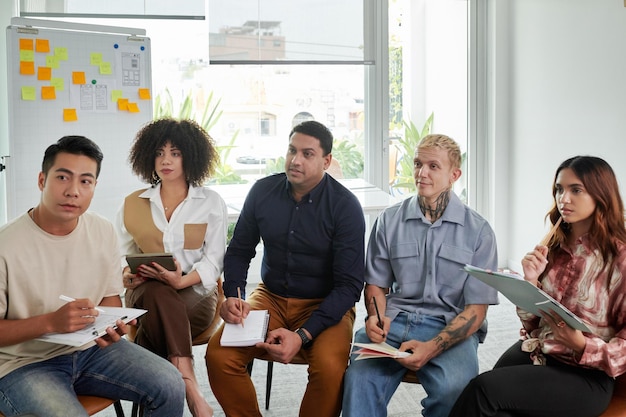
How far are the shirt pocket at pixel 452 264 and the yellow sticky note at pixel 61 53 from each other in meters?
2.49

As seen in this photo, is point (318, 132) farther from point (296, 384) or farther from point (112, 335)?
point (296, 384)

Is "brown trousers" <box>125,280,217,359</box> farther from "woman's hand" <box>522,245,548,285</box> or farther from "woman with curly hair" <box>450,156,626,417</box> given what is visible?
"woman's hand" <box>522,245,548,285</box>

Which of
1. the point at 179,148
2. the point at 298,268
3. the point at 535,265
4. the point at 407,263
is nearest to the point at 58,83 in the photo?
the point at 179,148

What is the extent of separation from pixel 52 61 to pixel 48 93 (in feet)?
0.57

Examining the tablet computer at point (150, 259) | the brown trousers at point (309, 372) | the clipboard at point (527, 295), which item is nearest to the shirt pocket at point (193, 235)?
the tablet computer at point (150, 259)

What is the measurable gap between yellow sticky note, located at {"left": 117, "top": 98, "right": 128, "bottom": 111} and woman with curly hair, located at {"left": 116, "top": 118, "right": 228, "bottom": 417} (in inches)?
44.5

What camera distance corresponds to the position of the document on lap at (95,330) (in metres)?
1.93

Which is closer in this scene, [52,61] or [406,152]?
[52,61]

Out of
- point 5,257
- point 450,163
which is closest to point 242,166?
point 450,163

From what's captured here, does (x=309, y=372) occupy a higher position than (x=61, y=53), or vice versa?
(x=61, y=53)

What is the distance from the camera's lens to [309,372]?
2385 millimetres

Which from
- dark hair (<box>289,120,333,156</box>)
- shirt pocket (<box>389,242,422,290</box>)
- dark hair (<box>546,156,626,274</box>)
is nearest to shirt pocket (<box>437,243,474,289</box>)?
shirt pocket (<box>389,242,422,290</box>)

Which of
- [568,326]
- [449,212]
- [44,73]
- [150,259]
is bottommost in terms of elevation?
[568,326]

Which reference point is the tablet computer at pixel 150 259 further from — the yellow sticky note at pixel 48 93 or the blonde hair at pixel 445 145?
the yellow sticky note at pixel 48 93
